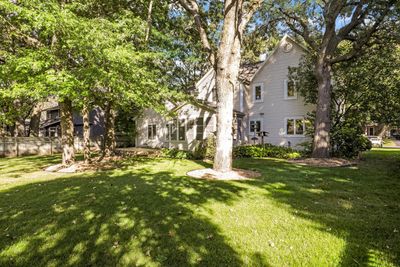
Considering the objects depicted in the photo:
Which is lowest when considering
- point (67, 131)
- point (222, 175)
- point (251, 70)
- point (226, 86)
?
point (222, 175)

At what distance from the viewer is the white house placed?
61.8 feet

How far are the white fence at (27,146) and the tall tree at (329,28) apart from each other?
21212 mm

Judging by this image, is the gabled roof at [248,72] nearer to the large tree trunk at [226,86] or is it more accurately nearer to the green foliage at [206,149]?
the green foliage at [206,149]

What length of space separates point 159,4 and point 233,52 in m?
6.39

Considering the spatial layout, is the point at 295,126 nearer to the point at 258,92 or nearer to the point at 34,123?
the point at 258,92

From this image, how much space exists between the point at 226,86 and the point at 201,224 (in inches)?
246

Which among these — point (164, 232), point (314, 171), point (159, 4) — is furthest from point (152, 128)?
point (164, 232)

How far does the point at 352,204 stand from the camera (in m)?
5.70

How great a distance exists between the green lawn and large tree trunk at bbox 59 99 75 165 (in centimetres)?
451

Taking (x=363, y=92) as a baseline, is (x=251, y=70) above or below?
above

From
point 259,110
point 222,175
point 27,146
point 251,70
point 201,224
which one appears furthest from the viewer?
point 251,70

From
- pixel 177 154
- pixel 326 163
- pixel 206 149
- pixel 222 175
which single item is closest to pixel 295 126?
pixel 326 163

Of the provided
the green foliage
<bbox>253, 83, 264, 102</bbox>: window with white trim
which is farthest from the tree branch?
<bbox>253, 83, 264, 102</bbox>: window with white trim

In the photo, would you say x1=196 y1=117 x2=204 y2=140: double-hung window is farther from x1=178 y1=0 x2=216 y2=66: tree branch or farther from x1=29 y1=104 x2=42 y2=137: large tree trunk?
x1=29 y1=104 x2=42 y2=137: large tree trunk
